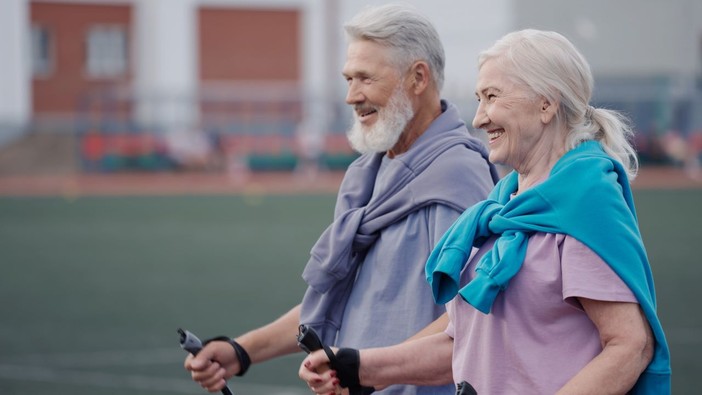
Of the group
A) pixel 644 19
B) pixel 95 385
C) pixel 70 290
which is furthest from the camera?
pixel 644 19

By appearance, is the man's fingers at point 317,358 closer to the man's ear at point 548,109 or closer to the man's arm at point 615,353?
the man's arm at point 615,353

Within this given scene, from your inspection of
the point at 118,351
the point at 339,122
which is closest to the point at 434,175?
the point at 118,351

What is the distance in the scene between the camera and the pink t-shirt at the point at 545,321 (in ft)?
7.80

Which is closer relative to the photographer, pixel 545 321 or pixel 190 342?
pixel 545 321

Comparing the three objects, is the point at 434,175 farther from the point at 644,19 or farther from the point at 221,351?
the point at 644,19

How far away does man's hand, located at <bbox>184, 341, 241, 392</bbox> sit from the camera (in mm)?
3529

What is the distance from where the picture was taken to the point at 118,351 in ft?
31.4

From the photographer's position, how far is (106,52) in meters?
47.4

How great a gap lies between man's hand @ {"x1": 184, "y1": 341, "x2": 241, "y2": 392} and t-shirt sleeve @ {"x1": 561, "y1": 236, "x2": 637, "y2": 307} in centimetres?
143

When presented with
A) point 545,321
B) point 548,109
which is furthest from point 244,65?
point 545,321

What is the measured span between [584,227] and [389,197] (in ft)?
3.61

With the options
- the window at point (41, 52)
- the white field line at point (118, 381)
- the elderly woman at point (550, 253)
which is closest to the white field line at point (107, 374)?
the white field line at point (118, 381)

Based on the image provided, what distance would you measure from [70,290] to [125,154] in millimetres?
23659

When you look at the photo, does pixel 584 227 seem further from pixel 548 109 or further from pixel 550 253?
pixel 548 109
